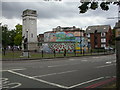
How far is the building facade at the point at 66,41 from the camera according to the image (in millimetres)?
44719

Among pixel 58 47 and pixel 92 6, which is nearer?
pixel 92 6

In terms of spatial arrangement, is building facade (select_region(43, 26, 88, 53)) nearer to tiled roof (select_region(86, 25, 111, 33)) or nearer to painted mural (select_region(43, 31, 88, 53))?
painted mural (select_region(43, 31, 88, 53))

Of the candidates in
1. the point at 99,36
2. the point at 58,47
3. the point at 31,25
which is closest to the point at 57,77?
the point at 58,47

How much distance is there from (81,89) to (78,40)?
38557 millimetres

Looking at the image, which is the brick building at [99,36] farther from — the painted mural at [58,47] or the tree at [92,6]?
the tree at [92,6]

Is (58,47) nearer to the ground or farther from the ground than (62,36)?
nearer to the ground

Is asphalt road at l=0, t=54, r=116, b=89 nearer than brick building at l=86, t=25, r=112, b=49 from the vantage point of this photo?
Yes

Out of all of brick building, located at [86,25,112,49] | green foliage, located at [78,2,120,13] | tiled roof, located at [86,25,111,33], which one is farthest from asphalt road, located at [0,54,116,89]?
tiled roof, located at [86,25,111,33]

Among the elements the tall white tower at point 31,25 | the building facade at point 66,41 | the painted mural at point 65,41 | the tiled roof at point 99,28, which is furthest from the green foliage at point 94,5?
the tiled roof at point 99,28

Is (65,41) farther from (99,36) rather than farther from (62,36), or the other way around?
(99,36)

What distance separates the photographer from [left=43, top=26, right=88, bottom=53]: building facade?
147ft

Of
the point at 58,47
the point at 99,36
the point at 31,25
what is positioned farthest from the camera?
the point at 99,36

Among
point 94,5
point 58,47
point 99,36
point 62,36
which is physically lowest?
point 58,47

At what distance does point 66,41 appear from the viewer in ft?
148
